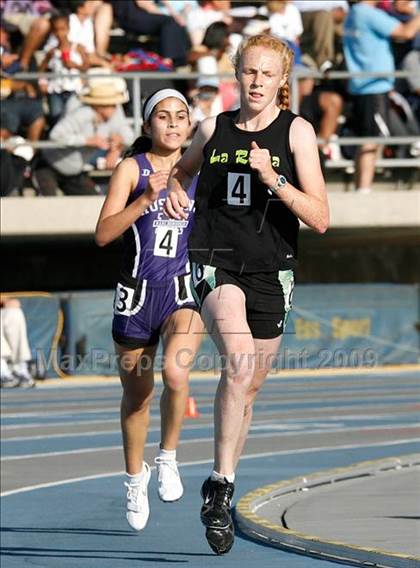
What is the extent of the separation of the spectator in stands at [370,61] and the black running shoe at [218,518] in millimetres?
13550

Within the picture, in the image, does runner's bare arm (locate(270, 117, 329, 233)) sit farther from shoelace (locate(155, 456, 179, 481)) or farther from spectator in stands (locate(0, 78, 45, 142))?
spectator in stands (locate(0, 78, 45, 142))

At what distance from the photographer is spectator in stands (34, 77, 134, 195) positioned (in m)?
19.5

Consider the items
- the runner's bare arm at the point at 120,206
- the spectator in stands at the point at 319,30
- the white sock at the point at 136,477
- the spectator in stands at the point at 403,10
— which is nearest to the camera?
the runner's bare arm at the point at 120,206

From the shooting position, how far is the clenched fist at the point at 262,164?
6172mm

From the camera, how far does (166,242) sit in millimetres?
7770

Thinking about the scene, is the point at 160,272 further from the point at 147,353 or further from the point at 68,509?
the point at 68,509

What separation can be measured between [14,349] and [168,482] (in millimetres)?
11810

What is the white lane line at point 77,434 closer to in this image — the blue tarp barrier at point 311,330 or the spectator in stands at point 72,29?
the blue tarp barrier at point 311,330

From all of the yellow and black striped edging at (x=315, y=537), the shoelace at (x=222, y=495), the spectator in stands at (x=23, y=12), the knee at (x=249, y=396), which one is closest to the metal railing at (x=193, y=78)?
the spectator in stands at (x=23, y=12)

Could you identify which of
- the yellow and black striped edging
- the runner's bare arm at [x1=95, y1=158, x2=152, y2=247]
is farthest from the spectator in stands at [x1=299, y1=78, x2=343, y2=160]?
the runner's bare arm at [x1=95, y1=158, x2=152, y2=247]

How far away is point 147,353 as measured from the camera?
796 cm

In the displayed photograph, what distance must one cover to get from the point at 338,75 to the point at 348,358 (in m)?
4.52

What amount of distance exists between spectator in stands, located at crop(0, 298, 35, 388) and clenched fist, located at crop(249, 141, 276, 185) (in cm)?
1319

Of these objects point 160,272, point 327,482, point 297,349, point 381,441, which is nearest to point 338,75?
point 297,349
